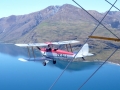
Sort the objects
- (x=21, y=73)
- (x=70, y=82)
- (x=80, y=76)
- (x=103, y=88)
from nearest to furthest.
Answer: (x=103, y=88), (x=70, y=82), (x=80, y=76), (x=21, y=73)

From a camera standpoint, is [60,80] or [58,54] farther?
[60,80]

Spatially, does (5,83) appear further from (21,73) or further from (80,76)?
(80,76)

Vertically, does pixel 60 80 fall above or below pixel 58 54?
below

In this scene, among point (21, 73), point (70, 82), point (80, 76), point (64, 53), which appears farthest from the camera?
point (21, 73)

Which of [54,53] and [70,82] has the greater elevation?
[54,53]

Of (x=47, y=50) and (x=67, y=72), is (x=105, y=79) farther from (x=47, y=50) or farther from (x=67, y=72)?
(x=47, y=50)

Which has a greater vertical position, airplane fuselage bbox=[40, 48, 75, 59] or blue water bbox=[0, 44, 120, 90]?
airplane fuselage bbox=[40, 48, 75, 59]

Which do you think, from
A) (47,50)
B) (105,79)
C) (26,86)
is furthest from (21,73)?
(47,50)

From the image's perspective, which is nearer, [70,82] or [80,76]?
[70,82]

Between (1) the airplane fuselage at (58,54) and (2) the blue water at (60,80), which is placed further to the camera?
(2) the blue water at (60,80)

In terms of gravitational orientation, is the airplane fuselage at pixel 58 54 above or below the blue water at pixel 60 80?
above

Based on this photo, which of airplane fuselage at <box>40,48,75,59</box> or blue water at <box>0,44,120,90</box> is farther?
blue water at <box>0,44,120,90</box>
